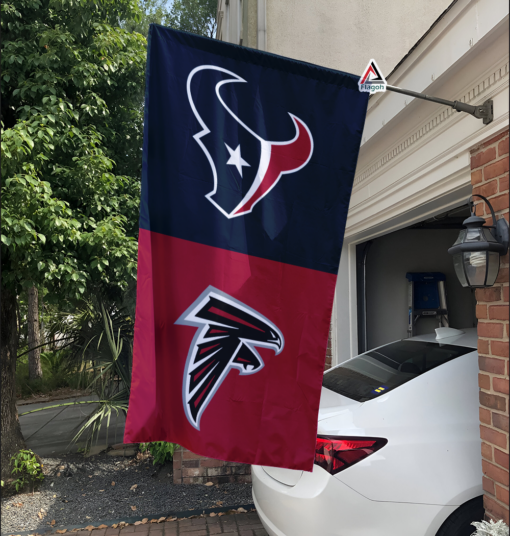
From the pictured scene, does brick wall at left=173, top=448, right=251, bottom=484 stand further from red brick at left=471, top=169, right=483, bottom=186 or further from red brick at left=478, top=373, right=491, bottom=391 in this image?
red brick at left=471, top=169, right=483, bottom=186

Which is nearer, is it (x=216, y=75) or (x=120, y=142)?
(x=216, y=75)

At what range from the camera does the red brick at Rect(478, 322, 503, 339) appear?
8.70ft

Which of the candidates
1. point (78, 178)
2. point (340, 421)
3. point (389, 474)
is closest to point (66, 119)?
point (78, 178)

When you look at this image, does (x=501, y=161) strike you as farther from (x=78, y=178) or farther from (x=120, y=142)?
(x=120, y=142)

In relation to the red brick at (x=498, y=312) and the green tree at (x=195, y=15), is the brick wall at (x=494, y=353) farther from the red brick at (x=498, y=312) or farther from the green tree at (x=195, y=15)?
the green tree at (x=195, y=15)

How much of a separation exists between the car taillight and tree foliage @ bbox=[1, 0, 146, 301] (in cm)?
318

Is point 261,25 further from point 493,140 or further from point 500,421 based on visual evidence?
point 500,421

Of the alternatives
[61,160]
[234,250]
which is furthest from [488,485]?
[61,160]

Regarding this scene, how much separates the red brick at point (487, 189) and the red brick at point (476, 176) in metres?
0.04

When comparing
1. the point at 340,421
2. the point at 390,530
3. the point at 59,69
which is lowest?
the point at 390,530

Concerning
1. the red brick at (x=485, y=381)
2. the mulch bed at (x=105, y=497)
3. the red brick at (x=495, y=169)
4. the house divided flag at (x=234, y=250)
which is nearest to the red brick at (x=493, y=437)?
the red brick at (x=485, y=381)

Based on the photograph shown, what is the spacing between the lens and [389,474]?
2.77 metres

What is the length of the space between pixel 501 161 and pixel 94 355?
5136 mm

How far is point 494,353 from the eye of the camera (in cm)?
269
